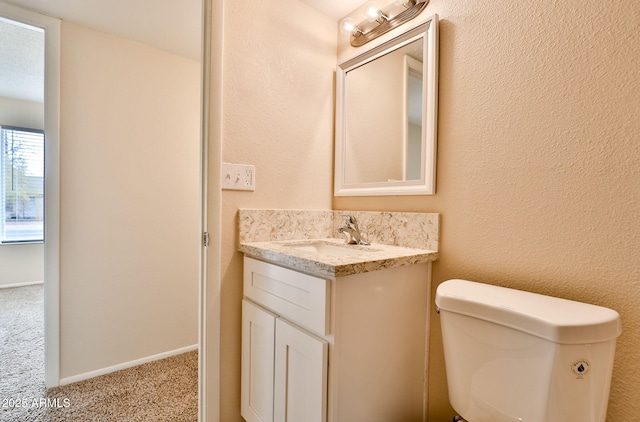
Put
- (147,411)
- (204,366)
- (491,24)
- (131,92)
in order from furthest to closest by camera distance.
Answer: (131,92) < (147,411) < (204,366) < (491,24)

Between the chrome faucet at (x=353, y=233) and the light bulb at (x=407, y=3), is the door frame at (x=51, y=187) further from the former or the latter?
the light bulb at (x=407, y=3)

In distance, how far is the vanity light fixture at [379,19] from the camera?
1233mm

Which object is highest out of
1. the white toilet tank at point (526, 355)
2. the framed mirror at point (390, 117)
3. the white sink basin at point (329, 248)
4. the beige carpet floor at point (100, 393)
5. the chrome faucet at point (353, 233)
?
the framed mirror at point (390, 117)

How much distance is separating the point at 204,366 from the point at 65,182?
131 cm

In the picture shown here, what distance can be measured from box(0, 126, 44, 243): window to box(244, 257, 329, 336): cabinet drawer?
12.0 feet

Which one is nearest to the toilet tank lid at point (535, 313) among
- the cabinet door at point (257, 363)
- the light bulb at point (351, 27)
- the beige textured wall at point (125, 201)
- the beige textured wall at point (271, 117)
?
the cabinet door at point (257, 363)

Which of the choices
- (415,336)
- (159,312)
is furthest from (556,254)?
(159,312)

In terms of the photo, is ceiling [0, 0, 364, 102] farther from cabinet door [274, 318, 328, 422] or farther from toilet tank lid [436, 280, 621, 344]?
cabinet door [274, 318, 328, 422]

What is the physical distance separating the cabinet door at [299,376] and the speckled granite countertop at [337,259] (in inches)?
8.6

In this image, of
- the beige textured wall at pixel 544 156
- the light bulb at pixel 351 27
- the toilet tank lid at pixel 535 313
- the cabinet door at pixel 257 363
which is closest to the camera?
the toilet tank lid at pixel 535 313

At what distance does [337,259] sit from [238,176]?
0.63m

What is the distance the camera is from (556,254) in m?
0.88

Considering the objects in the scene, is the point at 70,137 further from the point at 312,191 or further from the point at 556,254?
the point at 556,254

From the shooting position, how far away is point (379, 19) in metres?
1.34
